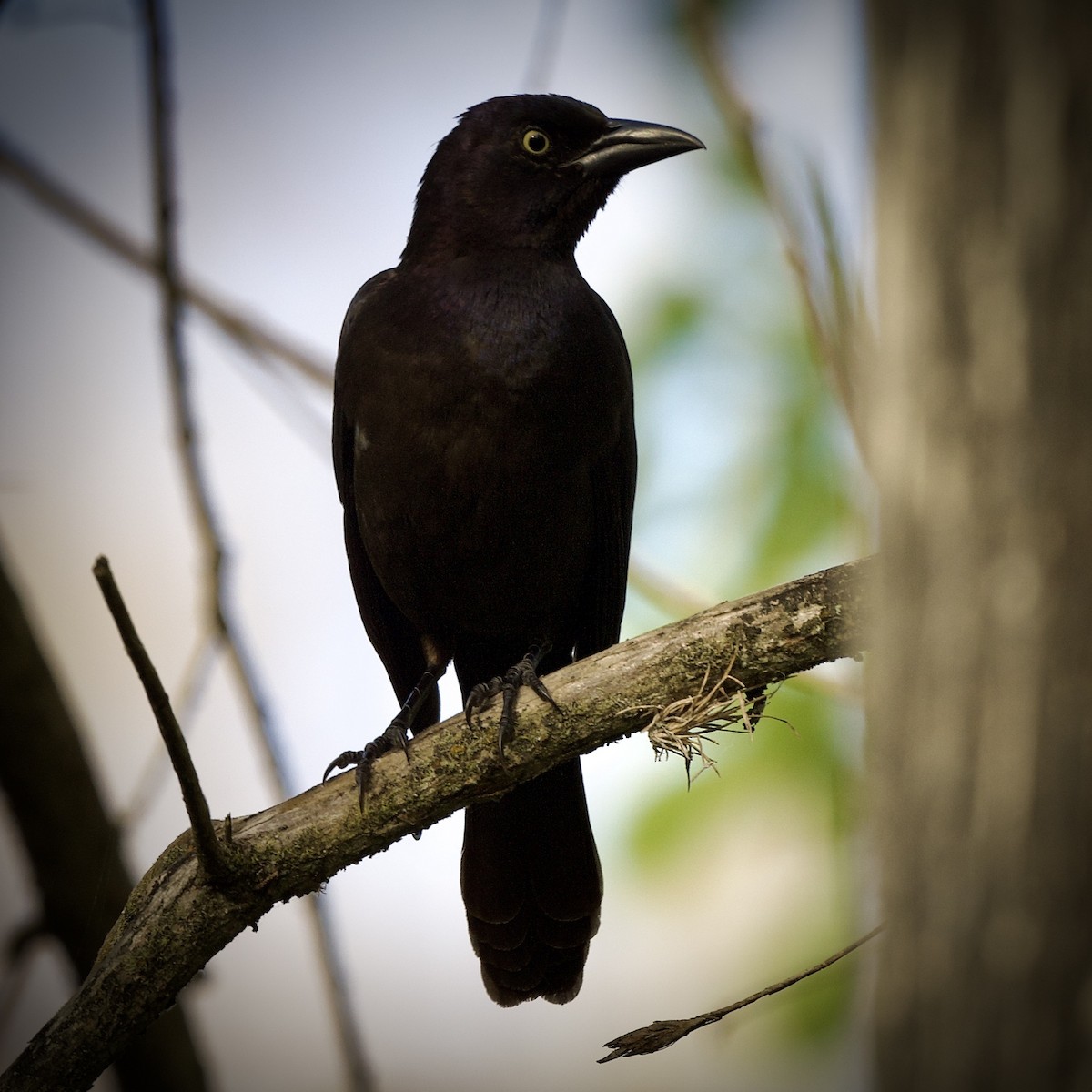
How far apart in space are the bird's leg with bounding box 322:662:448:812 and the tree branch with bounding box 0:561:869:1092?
0.10ft

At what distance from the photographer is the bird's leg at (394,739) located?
8.04ft

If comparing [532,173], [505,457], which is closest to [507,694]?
[505,457]

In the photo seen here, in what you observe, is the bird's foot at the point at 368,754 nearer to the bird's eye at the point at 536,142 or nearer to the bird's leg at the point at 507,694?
the bird's leg at the point at 507,694

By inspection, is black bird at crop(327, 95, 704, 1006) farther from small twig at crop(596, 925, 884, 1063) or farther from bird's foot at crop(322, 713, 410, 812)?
small twig at crop(596, 925, 884, 1063)

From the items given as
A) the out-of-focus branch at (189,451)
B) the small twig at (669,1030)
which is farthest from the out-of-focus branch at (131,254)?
the small twig at (669,1030)

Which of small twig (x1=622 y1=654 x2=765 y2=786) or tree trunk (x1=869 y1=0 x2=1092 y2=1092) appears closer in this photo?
tree trunk (x1=869 y1=0 x2=1092 y2=1092)

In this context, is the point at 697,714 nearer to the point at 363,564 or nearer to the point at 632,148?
the point at 363,564

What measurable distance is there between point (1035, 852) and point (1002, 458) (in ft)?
1.18

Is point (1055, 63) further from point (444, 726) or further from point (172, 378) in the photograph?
point (172, 378)

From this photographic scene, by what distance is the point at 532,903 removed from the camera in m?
3.22

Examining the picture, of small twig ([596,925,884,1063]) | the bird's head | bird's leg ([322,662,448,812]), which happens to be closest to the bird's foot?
bird's leg ([322,662,448,812])

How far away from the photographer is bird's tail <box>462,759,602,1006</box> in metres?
3.18

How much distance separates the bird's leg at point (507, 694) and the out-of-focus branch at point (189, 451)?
19.2 inches

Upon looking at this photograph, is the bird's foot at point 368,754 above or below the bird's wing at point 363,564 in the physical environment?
below
